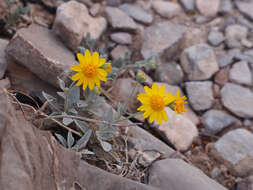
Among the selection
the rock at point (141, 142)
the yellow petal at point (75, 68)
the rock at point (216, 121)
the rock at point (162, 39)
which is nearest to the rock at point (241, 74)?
the rock at point (216, 121)

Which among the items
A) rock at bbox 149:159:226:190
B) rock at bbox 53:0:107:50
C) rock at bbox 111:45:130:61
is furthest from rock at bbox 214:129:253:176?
rock at bbox 53:0:107:50

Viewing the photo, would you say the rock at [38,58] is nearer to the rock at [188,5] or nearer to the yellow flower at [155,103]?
the yellow flower at [155,103]

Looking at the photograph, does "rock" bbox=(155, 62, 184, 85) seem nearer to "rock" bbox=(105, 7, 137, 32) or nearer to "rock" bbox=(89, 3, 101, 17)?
"rock" bbox=(105, 7, 137, 32)

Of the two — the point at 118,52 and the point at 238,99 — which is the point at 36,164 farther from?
the point at 238,99

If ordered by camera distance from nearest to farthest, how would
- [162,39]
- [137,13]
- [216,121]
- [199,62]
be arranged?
[216,121] < [199,62] < [162,39] < [137,13]

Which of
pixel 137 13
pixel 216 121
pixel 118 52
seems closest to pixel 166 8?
pixel 137 13
